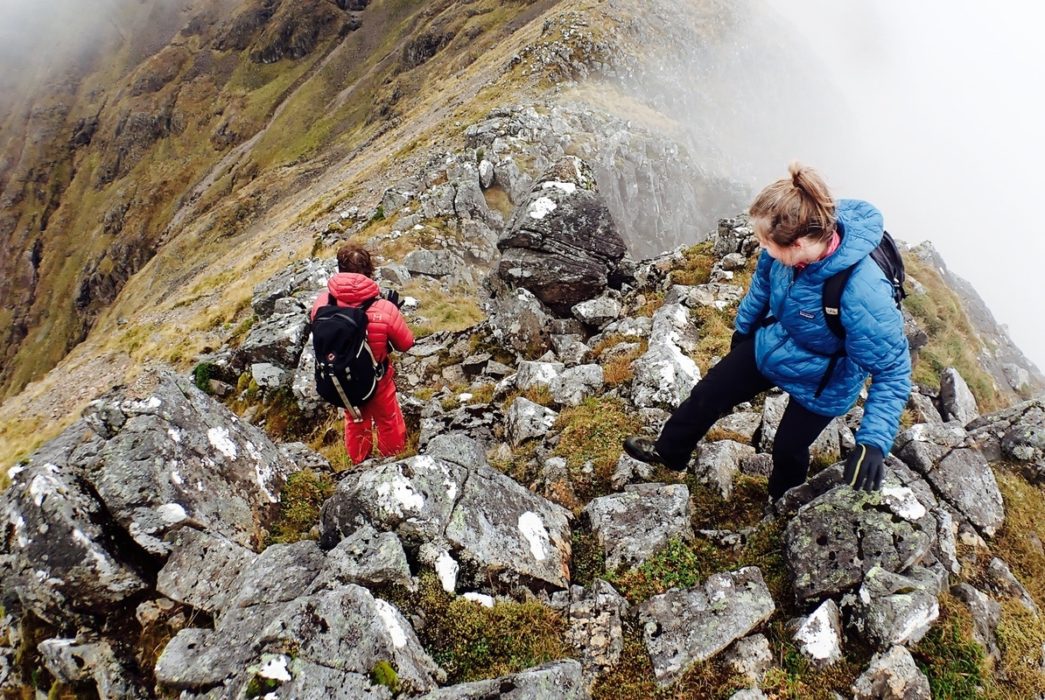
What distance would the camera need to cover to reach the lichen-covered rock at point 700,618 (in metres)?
5.02

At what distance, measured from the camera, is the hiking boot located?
731 cm

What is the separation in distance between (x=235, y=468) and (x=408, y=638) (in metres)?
3.80

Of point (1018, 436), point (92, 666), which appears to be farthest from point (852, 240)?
point (92, 666)

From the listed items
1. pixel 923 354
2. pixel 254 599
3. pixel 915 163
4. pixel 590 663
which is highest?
pixel 254 599

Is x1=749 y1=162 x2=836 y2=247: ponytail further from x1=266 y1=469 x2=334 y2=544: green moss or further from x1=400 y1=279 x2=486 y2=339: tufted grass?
x1=400 y1=279 x2=486 y2=339: tufted grass

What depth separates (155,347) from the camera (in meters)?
30.4

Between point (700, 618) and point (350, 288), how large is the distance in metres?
5.96

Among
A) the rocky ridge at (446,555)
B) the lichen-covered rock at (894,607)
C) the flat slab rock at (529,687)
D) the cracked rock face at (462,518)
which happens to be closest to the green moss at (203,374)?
the rocky ridge at (446,555)

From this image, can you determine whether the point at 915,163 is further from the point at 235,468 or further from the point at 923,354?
the point at 235,468

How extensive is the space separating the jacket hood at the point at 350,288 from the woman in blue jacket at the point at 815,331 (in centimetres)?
491

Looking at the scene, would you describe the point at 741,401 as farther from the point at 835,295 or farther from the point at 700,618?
the point at 700,618

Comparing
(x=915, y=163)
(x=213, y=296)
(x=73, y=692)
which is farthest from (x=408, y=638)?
(x=915, y=163)

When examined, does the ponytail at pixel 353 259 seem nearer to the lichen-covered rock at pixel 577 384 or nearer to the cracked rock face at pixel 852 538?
the lichen-covered rock at pixel 577 384

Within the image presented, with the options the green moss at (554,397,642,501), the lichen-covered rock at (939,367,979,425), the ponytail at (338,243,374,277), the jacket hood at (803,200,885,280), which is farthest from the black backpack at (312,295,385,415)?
the lichen-covered rock at (939,367,979,425)
